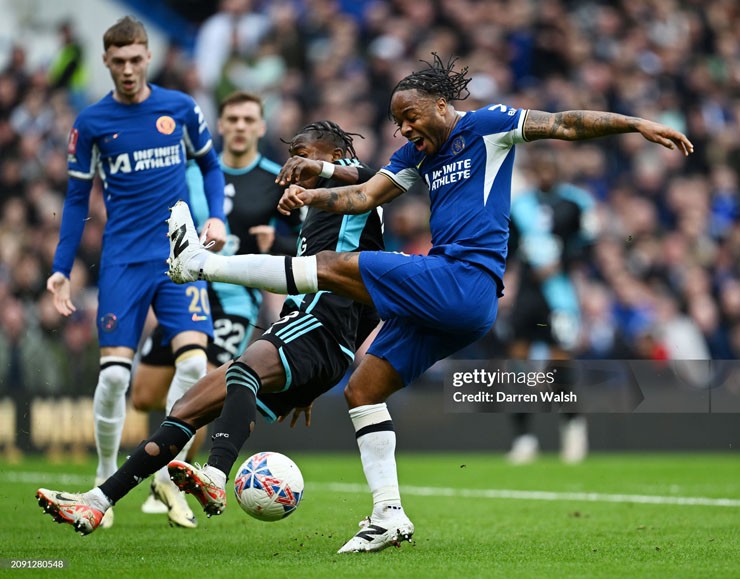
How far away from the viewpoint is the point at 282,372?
605 centimetres

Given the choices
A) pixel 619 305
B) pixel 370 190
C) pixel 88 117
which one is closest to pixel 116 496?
pixel 370 190

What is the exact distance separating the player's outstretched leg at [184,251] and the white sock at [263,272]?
49 mm

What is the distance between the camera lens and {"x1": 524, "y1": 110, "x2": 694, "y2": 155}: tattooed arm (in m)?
5.58

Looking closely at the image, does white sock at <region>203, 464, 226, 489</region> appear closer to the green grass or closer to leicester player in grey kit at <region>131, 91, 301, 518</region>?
the green grass

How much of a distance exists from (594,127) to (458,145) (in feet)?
2.33

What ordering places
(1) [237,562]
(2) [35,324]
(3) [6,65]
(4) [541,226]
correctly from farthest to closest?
(3) [6,65] < (2) [35,324] < (4) [541,226] < (1) [237,562]

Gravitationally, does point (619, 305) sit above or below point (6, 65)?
below

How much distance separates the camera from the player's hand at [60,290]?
737 centimetres

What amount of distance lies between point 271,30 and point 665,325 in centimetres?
694

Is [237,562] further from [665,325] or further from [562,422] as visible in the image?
[665,325]

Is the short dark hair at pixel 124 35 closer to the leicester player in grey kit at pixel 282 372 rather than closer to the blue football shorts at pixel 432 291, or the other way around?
the leicester player in grey kit at pixel 282 372

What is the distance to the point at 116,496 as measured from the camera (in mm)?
5812

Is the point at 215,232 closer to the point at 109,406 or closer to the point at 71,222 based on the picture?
the point at 71,222

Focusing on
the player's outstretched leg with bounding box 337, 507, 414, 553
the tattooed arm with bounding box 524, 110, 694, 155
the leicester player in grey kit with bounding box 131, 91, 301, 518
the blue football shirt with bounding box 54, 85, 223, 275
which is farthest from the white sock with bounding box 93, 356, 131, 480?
the tattooed arm with bounding box 524, 110, 694, 155
